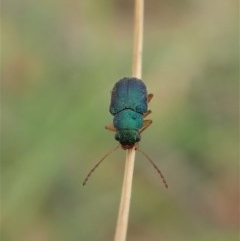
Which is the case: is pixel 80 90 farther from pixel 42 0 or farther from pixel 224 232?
pixel 224 232

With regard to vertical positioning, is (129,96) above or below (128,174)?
above

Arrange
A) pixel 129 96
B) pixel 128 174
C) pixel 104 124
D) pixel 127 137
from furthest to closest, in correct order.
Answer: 1. pixel 104 124
2. pixel 129 96
3. pixel 127 137
4. pixel 128 174

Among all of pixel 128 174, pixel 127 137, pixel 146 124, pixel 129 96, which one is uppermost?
pixel 129 96

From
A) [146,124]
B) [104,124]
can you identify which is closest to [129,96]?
[146,124]

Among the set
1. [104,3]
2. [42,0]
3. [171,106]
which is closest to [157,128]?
[171,106]

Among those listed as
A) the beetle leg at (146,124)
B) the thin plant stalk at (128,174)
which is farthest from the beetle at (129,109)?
the thin plant stalk at (128,174)

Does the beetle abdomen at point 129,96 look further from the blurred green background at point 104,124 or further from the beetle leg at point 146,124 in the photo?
the blurred green background at point 104,124

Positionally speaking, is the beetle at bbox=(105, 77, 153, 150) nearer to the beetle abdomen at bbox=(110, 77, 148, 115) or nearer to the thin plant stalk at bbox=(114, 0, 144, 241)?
the beetle abdomen at bbox=(110, 77, 148, 115)

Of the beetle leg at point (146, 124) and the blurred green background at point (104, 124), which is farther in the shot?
the blurred green background at point (104, 124)

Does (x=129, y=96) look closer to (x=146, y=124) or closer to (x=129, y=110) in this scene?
(x=129, y=110)
